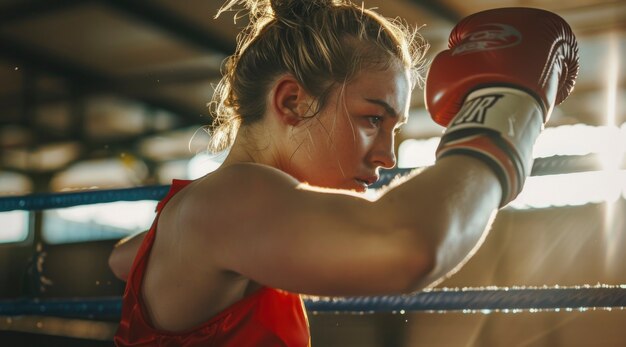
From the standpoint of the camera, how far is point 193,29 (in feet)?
17.6

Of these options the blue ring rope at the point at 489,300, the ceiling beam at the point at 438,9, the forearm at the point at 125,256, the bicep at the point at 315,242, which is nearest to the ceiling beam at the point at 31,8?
the ceiling beam at the point at 438,9

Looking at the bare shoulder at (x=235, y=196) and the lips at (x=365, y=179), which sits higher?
the lips at (x=365, y=179)

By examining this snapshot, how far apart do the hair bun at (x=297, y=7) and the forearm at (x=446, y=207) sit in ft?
1.42

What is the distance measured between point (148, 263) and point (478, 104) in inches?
20.6

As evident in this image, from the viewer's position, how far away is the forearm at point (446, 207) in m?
0.73

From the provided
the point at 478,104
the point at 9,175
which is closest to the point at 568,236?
the point at 9,175

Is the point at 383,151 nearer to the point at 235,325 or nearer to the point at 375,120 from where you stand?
the point at 375,120

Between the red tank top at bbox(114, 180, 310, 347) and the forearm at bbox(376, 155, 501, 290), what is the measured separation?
0.30 metres

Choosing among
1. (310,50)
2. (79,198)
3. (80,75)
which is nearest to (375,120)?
(310,50)

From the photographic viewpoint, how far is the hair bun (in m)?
1.13

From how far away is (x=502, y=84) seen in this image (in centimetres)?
91

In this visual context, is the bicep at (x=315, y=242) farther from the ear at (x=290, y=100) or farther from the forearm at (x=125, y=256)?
the forearm at (x=125, y=256)

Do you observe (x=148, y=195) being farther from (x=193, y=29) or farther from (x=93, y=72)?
(x=93, y=72)

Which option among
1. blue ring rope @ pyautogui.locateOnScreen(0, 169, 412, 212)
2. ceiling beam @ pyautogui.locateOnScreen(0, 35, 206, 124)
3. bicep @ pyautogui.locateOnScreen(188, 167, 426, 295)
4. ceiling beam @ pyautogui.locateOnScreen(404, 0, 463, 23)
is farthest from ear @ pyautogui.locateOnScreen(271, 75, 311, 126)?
ceiling beam @ pyautogui.locateOnScreen(0, 35, 206, 124)
